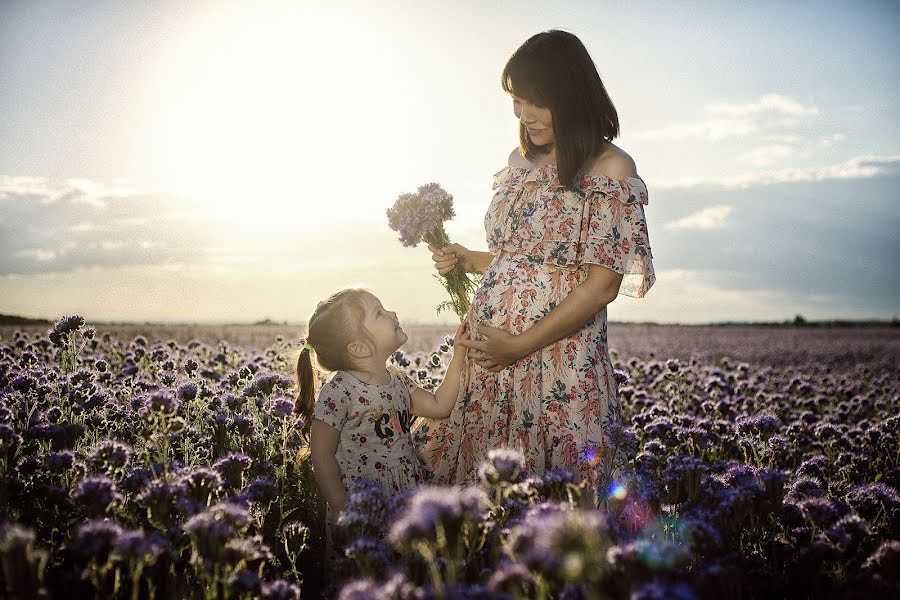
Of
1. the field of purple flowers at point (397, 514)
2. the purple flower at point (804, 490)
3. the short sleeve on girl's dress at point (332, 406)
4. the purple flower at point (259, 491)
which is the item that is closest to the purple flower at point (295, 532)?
the field of purple flowers at point (397, 514)

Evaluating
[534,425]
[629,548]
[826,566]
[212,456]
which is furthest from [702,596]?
[212,456]

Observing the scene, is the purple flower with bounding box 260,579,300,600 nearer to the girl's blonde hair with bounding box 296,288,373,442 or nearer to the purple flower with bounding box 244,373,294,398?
the girl's blonde hair with bounding box 296,288,373,442

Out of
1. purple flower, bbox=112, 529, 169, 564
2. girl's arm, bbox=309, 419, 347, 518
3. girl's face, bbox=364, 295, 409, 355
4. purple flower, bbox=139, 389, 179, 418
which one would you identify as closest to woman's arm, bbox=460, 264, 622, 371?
girl's face, bbox=364, 295, 409, 355

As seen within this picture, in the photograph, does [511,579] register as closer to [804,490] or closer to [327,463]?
[327,463]

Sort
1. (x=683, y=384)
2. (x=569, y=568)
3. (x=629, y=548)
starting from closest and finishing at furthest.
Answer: (x=569, y=568) → (x=629, y=548) → (x=683, y=384)

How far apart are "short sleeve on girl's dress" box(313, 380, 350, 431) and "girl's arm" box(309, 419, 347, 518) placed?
3cm

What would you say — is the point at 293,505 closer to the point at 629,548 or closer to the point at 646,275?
the point at 646,275

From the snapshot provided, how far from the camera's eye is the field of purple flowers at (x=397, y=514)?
1809 millimetres

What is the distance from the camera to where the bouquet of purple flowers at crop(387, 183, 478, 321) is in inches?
189

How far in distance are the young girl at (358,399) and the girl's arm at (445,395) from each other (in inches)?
4.1

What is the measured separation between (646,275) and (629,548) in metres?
2.35

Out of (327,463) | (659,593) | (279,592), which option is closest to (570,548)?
(659,593)

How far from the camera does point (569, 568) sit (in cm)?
139

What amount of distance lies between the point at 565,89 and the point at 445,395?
195 cm
